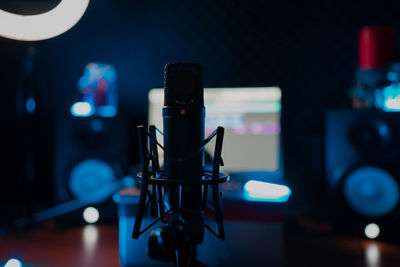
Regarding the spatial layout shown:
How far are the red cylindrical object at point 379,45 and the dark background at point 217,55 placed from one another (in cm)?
29

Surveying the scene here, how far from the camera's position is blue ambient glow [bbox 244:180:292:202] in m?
0.71

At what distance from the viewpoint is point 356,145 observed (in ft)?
3.86

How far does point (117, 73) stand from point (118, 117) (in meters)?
0.46

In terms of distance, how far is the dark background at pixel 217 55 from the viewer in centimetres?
156

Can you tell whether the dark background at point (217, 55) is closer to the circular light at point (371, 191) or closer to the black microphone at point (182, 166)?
the circular light at point (371, 191)

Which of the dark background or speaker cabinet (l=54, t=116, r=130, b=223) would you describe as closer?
speaker cabinet (l=54, t=116, r=130, b=223)

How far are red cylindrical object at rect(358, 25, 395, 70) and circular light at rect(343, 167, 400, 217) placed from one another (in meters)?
0.43

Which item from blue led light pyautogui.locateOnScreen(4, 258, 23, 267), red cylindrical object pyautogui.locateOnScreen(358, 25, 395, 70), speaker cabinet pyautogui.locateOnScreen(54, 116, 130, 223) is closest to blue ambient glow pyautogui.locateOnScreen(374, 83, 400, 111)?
red cylindrical object pyautogui.locateOnScreen(358, 25, 395, 70)

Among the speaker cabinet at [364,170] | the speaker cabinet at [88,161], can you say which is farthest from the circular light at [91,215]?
the speaker cabinet at [364,170]

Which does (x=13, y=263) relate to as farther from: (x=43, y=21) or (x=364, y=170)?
(x=364, y=170)

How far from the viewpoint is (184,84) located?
39 centimetres

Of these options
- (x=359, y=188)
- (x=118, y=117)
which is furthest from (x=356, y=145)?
(x=118, y=117)

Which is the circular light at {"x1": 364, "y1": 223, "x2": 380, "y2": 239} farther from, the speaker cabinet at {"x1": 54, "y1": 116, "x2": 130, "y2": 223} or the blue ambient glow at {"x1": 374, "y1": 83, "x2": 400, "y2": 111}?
the speaker cabinet at {"x1": 54, "y1": 116, "x2": 130, "y2": 223}

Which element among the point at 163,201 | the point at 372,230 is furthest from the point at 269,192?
the point at 372,230
